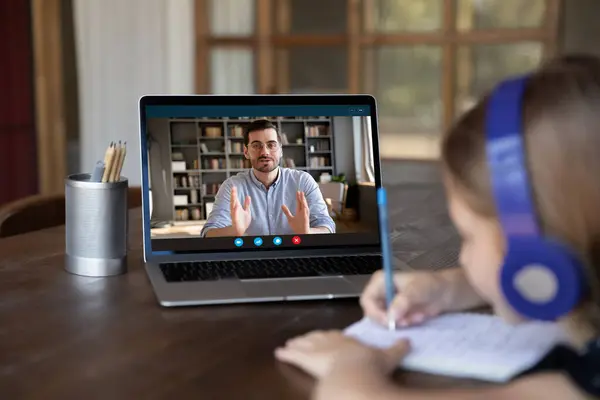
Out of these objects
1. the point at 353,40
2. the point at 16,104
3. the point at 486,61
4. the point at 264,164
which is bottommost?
the point at 264,164

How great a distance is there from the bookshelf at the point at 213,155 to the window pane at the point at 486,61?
2.46m

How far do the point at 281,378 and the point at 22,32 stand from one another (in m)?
3.46

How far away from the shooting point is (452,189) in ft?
2.57

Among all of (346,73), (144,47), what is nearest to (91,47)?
(144,47)

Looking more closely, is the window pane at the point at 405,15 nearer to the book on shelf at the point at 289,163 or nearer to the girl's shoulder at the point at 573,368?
the book on shelf at the point at 289,163

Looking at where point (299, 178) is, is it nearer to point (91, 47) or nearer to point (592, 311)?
point (592, 311)

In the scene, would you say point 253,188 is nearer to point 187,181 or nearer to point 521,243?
point 187,181

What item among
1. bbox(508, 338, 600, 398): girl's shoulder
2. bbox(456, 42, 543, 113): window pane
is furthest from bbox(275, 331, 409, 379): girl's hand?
bbox(456, 42, 543, 113): window pane

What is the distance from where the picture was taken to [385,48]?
373 centimetres

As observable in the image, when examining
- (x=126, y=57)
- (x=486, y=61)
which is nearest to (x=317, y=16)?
(x=486, y=61)

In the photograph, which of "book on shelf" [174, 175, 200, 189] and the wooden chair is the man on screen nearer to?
"book on shelf" [174, 175, 200, 189]

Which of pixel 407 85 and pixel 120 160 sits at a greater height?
pixel 407 85

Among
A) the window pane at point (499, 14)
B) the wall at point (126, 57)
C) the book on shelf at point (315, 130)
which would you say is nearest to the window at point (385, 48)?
the window pane at point (499, 14)

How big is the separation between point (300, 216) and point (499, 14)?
2.74 metres
